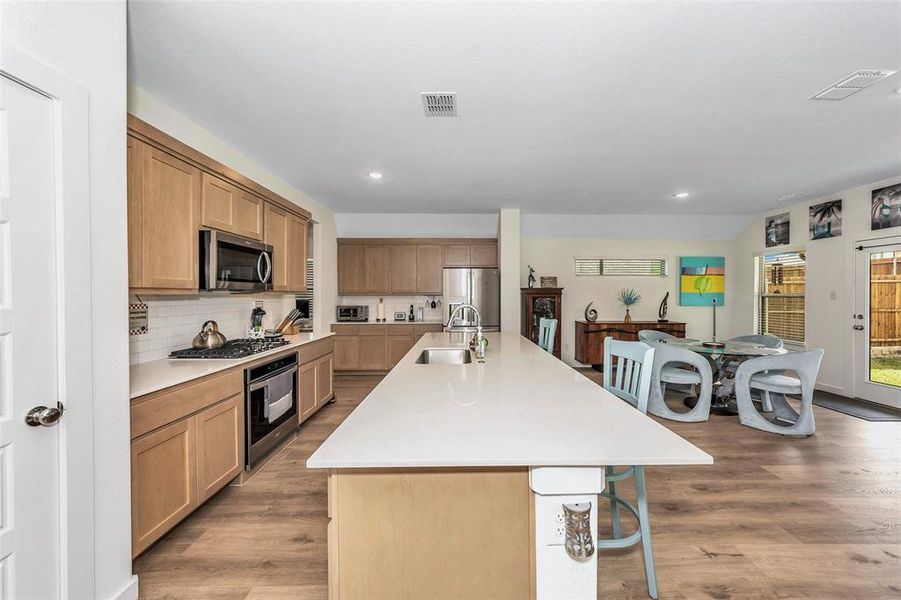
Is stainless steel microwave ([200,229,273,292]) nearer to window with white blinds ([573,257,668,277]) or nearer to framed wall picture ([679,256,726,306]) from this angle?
window with white blinds ([573,257,668,277])

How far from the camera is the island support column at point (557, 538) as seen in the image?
104 cm

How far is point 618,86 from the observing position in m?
2.35

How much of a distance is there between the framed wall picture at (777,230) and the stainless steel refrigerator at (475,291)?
14.1 ft

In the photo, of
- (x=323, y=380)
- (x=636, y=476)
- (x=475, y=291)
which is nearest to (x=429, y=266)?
(x=475, y=291)

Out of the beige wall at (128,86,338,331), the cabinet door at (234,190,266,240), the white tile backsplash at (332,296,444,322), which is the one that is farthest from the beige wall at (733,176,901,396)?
the beige wall at (128,86,338,331)

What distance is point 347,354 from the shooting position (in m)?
5.86

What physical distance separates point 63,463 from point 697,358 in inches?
177

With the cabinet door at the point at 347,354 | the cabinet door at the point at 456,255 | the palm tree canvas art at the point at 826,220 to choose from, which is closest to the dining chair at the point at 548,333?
the cabinet door at the point at 456,255

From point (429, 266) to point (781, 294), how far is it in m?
5.46

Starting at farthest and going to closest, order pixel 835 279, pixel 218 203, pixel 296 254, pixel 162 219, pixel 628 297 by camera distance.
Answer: pixel 628 297
pixel 835 279
pixel 296 254
pixel 218 203
pixel 162 219

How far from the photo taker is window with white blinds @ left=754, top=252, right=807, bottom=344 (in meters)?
5.59

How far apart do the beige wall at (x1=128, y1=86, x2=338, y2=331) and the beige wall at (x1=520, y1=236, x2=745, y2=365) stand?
10.6ft

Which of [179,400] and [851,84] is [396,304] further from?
[851,84]

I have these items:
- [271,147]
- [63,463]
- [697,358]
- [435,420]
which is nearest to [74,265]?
[63,463]
